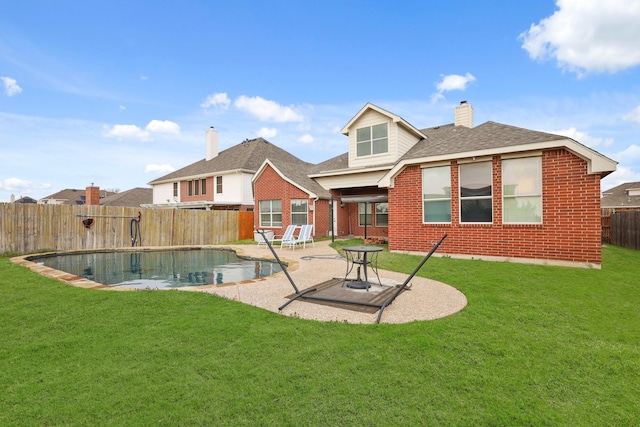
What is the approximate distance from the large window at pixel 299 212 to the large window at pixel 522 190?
1062 cm

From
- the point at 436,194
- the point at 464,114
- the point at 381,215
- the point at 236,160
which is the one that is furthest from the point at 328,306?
the point at 236,160

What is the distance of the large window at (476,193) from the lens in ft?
32.6

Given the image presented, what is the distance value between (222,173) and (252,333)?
76.4 feet

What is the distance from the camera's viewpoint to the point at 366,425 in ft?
7.47

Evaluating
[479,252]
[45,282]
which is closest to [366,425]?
[45,282]

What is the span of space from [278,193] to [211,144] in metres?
14.5

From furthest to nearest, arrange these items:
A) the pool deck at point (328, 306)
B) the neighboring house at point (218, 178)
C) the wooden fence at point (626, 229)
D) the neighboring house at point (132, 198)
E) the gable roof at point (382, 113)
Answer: the neighboring house at point (132, 198), the neighboring house at point (218, 178), the gable roof at point (382, 113), the wooden fence at point (626, 229), the pool deck at point (328, 306)

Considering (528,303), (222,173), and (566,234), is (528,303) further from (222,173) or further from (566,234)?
(222,173)

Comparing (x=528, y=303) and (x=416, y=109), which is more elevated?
(x=416, y=109)

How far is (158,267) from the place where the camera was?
10.5 meters

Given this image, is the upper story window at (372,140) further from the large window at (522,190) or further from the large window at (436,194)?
the large window at (522,190)

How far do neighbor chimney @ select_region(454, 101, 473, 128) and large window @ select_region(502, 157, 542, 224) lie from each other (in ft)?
29.0

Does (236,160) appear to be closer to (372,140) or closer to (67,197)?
(372,140)

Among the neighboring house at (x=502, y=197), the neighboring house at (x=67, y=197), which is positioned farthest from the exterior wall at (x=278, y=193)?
the neighboring house at (x=67, y=197)
